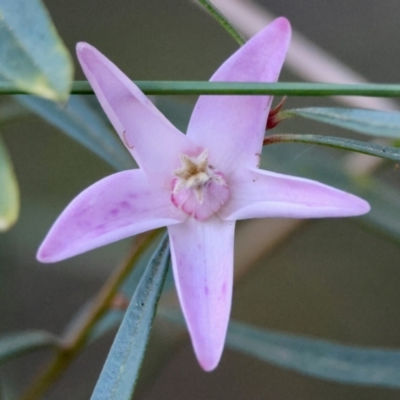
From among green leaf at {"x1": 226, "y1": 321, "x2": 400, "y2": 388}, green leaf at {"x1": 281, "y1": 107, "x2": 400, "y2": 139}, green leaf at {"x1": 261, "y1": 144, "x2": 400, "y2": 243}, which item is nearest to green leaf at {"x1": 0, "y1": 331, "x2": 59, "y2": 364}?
green leaf at {"x1": 226, "y1": 321, "x2": 400, "y2": 388}

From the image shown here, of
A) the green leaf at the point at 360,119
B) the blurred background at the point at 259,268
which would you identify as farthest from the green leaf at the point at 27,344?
the blurred background at the point at 259,268

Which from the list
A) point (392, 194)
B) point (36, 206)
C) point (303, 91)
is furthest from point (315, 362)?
point (36, 206)

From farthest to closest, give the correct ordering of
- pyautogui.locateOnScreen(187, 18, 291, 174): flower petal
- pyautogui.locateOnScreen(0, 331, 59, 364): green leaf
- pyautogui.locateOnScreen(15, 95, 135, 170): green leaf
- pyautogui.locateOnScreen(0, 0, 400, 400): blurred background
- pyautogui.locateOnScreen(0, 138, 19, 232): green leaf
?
1. pyautogui.locateOnScreen(0, 0, 400, 400): blurred background
2. pyautogui.locateOnScreen(0, 331, 59, 364): green leaf
3. pyautogui.locateOnScreen(15, 95, 135, 170): green leaf
4. pyautogui.locateOnScreen(187, 18, 291, 174): flower petal
5. pyautogui.locateOnScreen(0, 138, 19, 232): green leaf

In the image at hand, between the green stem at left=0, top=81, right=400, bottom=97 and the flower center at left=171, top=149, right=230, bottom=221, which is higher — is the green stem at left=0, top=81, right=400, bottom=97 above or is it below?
below

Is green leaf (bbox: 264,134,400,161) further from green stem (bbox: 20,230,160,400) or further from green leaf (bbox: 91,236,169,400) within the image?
green stem (bbox: 20,230,160,400)

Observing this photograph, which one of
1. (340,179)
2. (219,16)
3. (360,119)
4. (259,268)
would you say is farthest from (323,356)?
(259,268)

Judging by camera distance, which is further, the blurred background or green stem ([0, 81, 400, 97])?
the blurred background
